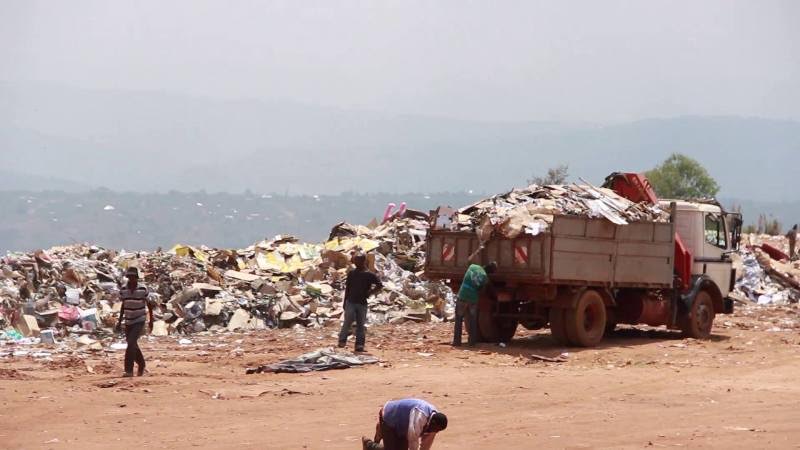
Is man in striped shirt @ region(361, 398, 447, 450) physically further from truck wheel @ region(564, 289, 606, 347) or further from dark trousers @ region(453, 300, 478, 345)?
truck wheel @ region(564, 289, 606, 347)

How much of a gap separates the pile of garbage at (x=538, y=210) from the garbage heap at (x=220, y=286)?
5330 mm

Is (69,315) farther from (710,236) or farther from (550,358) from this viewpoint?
(710,236)

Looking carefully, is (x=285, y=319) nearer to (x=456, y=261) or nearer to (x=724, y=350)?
(x=456, y=261)

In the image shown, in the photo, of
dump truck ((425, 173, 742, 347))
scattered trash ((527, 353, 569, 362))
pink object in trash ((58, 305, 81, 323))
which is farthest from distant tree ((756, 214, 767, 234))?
pink object in trash ((58, 305, 81, 323))

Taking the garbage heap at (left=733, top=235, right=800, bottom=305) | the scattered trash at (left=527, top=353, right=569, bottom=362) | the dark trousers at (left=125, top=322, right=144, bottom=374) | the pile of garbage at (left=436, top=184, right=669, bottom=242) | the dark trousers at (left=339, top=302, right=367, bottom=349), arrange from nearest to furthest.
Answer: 1. the dark trousers at (left=125, top=322, right=144, bottom=374)
2. the scattered trash at (left=527, top=353, right=569, bottom=362)
3. the dark trousers at (left=339, top=302, right=367, bottom=349)
4. the pile of garbage at (left=436, top=184, right=669, bottom=242)
5. the garbage heap at (left=733, top=235, right=800, bottom=305)

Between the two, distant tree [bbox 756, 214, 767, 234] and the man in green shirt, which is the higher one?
distant tree [bbox 756, 214, 767, 234]

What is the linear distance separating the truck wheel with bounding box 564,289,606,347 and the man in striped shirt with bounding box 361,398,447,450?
39.1 ft

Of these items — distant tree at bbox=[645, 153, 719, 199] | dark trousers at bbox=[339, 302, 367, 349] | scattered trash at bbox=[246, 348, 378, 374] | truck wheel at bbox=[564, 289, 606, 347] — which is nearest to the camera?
scattered trash at bbox=[246, 348, 378, 374]

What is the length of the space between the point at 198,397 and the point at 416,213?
19663mm

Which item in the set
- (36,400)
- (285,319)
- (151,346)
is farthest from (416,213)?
(36,400)

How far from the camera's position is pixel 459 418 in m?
14.9

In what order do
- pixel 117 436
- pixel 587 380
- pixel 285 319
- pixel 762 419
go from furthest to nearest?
1. pixel 285 319
2. pixel 587 380
3. pixel 762 419
4. pixel 117 436

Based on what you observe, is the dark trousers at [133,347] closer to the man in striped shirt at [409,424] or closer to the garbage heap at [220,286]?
the garbage heap at [220,286]

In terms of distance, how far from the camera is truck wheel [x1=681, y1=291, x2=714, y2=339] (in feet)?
76.2
